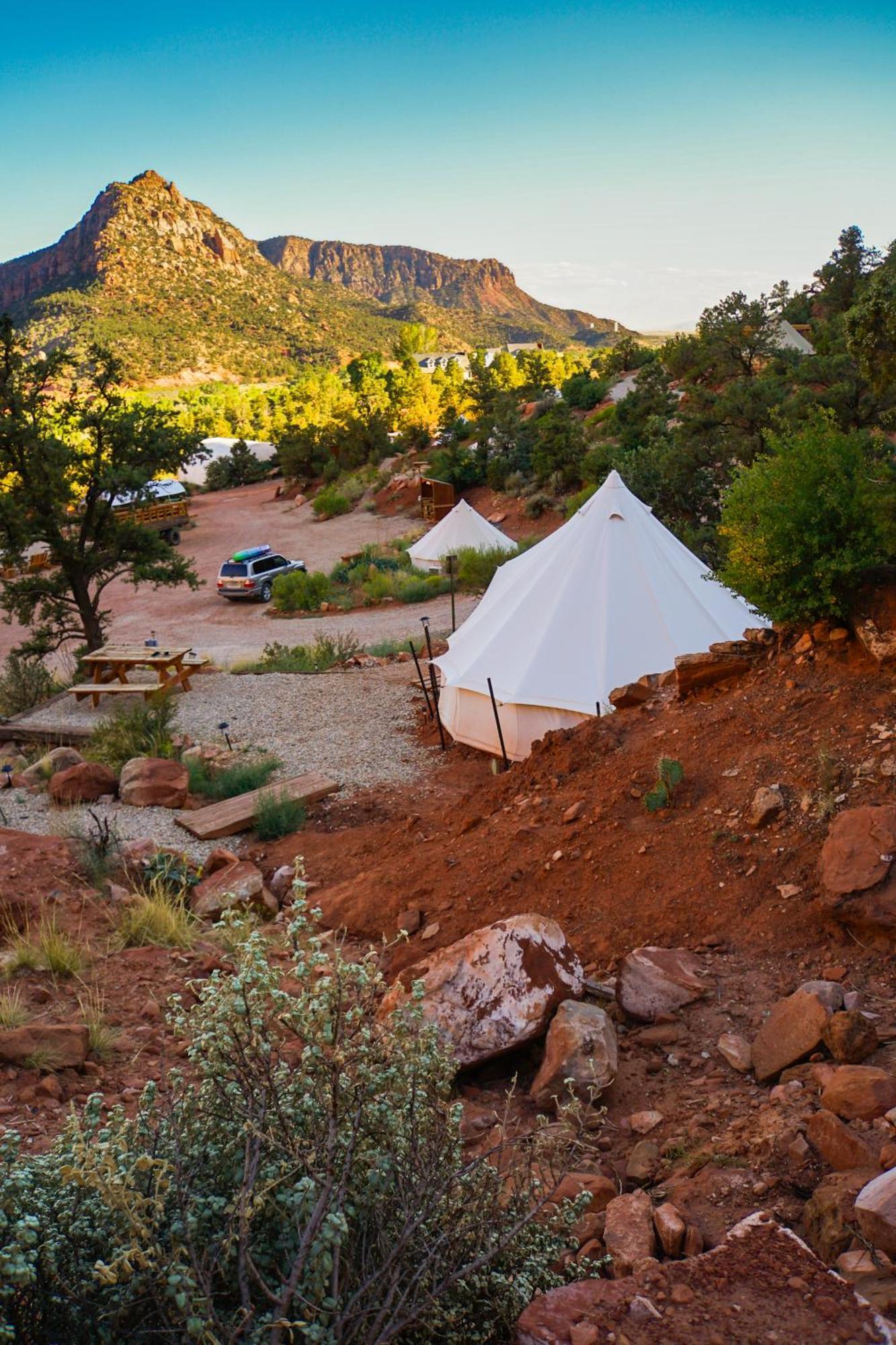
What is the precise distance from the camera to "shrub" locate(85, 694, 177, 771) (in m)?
11.5

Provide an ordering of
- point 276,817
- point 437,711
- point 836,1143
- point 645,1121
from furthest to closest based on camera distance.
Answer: point 437,711 < point 276,817 < point 645,1121 < point 836,1143

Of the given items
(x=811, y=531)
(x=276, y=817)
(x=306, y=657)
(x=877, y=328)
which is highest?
(x=877, y=328)

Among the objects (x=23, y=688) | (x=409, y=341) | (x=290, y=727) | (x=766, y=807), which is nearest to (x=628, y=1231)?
(x=766, y=807)

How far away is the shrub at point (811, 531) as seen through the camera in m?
6.16

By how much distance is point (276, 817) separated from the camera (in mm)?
9023

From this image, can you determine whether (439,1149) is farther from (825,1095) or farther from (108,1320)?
(825,1095)

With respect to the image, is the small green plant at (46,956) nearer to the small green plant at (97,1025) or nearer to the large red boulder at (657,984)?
the small green plant at (97,1025)

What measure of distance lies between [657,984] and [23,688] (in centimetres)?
1376

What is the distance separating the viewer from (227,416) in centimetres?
6812

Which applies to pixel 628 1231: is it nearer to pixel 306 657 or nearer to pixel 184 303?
pixel 306 657

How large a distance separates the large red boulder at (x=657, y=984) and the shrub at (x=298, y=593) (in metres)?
21.5

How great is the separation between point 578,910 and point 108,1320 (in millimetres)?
3870

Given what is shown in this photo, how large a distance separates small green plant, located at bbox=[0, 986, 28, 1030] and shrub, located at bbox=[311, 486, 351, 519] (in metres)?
36.7

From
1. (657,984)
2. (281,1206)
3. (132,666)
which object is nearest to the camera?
(281,1206)
